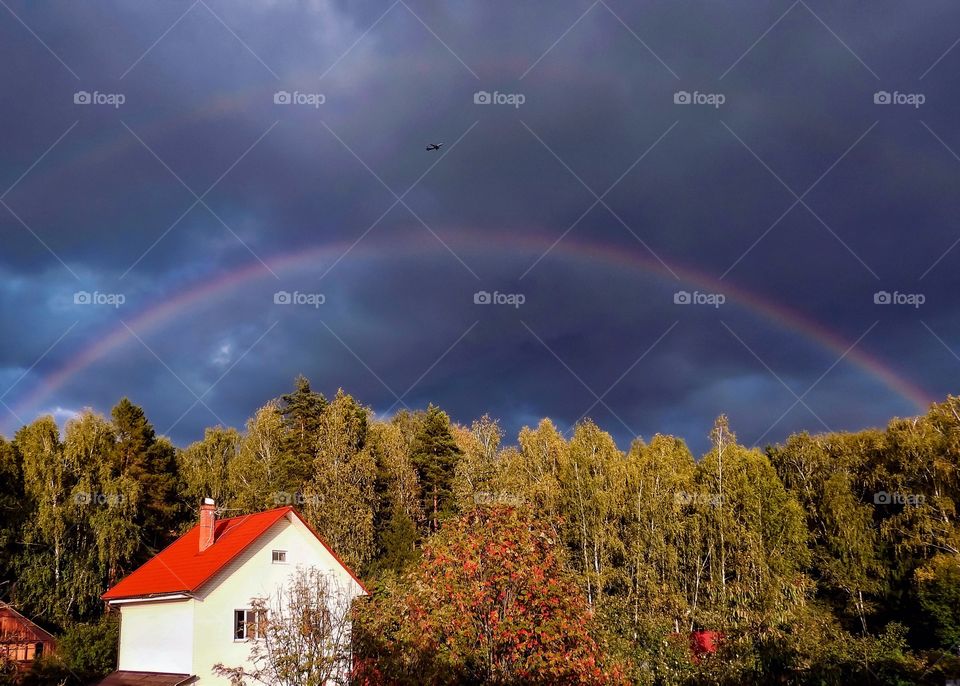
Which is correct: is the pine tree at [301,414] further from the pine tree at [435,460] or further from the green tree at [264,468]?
the pine tree at [435,460]

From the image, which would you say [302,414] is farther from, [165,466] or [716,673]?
[716,673]

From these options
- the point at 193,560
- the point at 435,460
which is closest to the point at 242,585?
the point at 193,560

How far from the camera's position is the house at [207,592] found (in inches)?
925

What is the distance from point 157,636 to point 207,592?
330 centimetres

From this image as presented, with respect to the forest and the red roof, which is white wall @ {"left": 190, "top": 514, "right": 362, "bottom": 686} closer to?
the red roof

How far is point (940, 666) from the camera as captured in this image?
57.4 feet

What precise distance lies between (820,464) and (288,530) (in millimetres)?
32828

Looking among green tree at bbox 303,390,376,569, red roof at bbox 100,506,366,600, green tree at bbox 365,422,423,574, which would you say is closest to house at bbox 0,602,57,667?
red roof at bbox 100,506,366,600

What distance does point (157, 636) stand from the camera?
2497 centimetres

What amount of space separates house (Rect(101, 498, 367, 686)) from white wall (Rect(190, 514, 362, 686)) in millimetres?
32

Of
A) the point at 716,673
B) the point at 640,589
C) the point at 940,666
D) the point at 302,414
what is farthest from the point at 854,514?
the point at 302,414

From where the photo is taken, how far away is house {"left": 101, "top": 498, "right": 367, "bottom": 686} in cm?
2348

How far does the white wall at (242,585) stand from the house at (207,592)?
32mm

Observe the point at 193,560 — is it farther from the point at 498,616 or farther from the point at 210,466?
the point at 210,466
